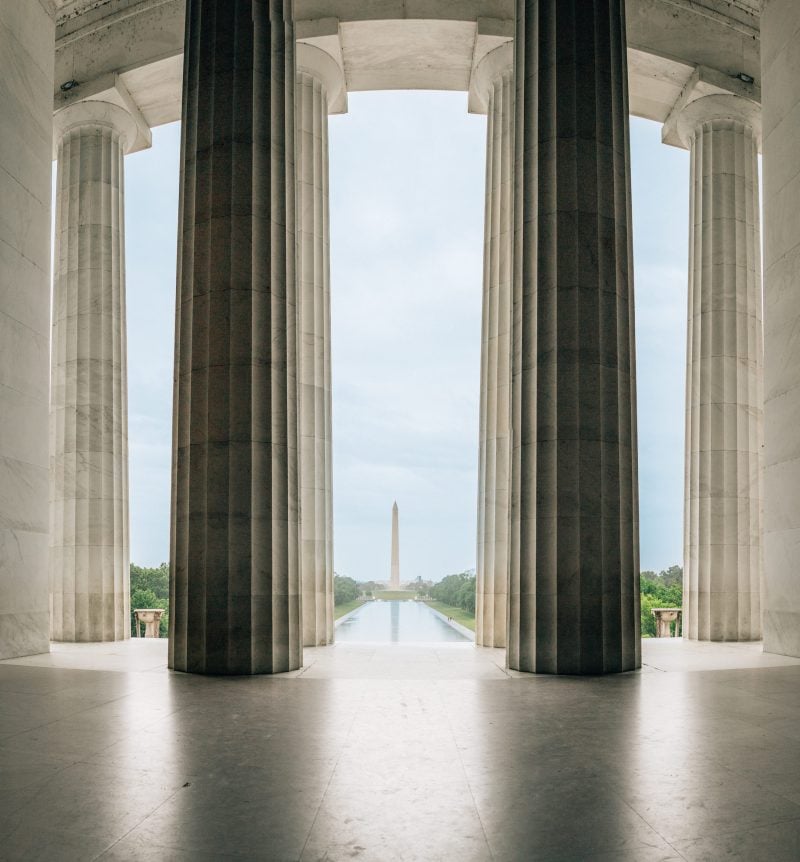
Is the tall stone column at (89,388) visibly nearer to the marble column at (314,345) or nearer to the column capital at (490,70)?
the marble column at (314,345)

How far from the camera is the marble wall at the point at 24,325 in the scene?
37.9 metres

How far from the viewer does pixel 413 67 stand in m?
59.9

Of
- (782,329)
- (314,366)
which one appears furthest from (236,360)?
(782,329)

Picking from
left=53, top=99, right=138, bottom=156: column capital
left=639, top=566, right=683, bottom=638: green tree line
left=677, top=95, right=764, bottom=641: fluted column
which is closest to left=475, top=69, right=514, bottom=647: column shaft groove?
left=677, top=95, right=764, bottom=641: fluted column

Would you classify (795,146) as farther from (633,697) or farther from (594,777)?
(594,777)

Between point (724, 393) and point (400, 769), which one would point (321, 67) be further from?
point (400, 769)

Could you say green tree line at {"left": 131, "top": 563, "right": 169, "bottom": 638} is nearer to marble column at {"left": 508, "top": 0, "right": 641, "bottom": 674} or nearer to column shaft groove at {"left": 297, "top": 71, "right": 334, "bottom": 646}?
column shaft groove at {"left": 297, "top": 71, "right": 334, "bottom": 646}

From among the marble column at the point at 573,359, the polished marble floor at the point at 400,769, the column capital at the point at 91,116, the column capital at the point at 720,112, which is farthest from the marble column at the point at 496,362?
the column capital at the point at 91,116

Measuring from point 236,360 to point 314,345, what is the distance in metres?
17.3

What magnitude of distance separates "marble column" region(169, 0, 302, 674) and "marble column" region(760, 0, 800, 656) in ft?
72.0

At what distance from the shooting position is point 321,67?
53250mm

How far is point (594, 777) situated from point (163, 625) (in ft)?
406

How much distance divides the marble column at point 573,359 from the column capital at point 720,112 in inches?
958

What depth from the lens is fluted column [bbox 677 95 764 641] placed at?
5184cm
